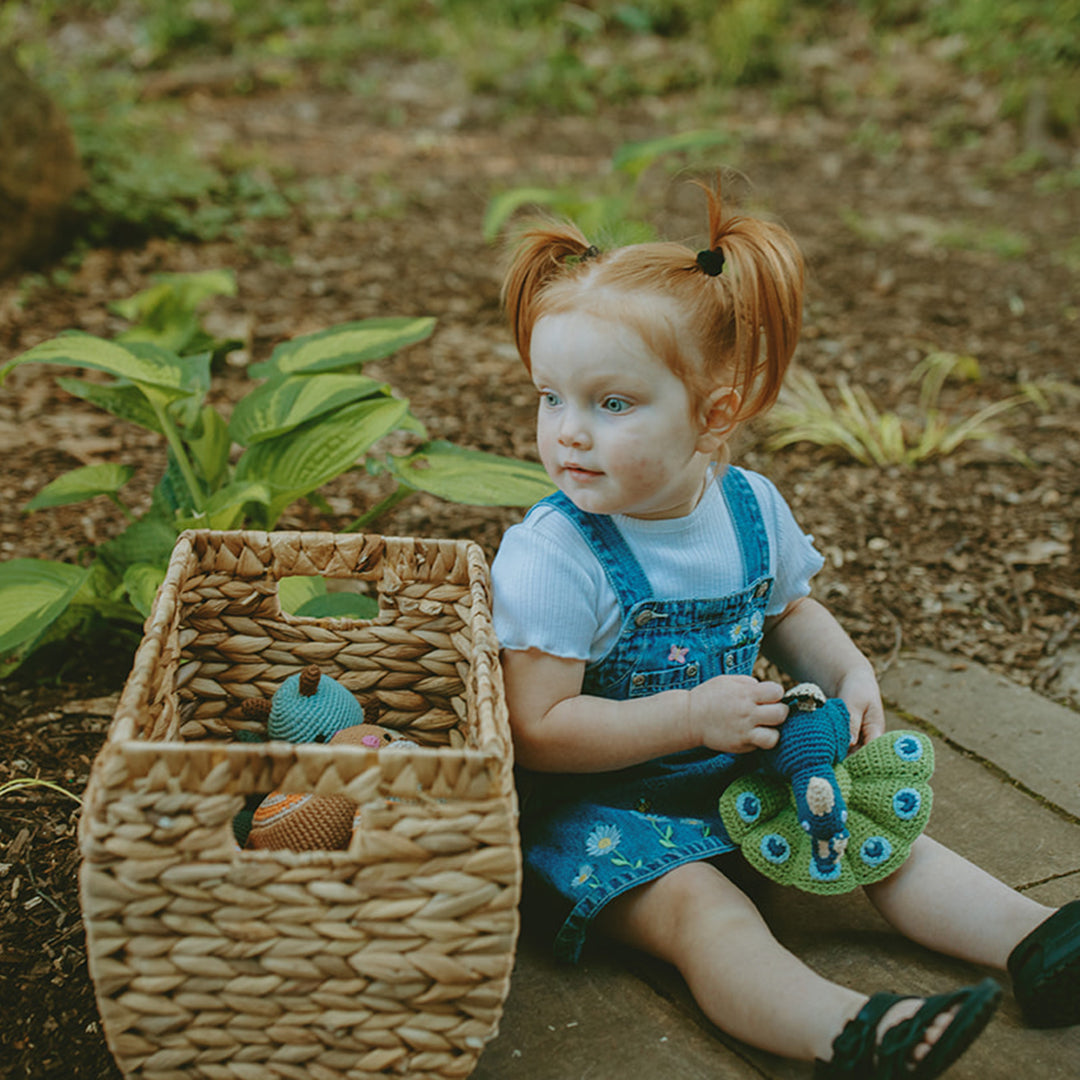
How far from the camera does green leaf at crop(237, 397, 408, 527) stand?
2.02 m

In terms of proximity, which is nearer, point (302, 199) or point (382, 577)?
point (382, 577)

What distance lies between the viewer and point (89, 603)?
6.84 feet

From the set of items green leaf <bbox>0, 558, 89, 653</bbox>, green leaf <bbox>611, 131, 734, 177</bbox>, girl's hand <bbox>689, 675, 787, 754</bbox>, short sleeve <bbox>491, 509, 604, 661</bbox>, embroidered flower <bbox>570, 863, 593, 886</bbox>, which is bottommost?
embroidered flower <bbox>570, 863, 593, 886</bbox>

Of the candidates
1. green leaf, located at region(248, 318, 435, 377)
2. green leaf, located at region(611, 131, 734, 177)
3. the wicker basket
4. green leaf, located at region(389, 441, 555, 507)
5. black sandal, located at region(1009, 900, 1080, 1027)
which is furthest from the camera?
green leaf, located at region(611, 131, 734, 177)

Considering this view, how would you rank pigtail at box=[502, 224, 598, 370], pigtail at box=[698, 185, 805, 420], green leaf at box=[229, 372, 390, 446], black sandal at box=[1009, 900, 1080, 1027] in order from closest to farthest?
black sandal at box=[1009, 900, 1080, 1027]
pigtail at box=[698, 185, 805, 420]
pigtail at box=[502, 224, 598, 370]
green leaf at box=[229, 372, 390, 446]

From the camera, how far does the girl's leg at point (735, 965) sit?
1355 millimetres

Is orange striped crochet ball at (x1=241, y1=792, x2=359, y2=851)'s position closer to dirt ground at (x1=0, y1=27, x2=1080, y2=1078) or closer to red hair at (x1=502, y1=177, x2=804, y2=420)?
dirt ground at (x1=0, y1=27, x2=1080, y2=1078)

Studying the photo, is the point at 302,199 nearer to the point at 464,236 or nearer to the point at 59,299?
the point at 464,236

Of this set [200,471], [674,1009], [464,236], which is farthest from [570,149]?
[674,1009]

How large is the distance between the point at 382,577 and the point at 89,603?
678mm

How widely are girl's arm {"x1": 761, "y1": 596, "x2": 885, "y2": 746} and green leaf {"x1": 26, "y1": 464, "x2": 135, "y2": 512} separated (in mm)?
1214

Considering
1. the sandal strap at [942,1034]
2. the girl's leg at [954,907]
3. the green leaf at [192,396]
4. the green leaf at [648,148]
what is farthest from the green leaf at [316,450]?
the green leaf at [648,148]

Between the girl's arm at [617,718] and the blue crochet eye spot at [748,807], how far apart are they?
0.25 ft

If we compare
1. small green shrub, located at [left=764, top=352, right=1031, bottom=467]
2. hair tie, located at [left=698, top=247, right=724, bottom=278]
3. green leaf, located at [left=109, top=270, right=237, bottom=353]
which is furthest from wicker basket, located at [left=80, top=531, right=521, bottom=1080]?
small green shrub, located at [left=764, top=352, right=1031, bottom=467]
